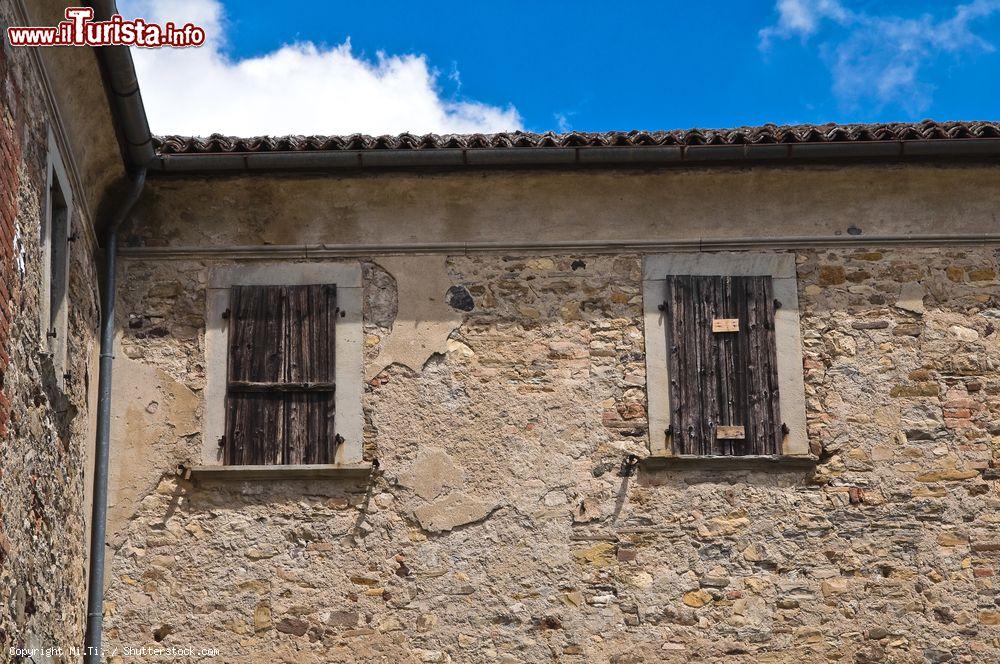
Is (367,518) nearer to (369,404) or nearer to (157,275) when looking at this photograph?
(369,404)

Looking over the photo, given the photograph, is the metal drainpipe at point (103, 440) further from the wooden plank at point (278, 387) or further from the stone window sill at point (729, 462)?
the stone window sill at point (729, 462)

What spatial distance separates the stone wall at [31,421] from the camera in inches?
278

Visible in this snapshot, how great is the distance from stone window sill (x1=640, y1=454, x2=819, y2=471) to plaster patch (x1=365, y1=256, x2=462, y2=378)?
1.58 metres

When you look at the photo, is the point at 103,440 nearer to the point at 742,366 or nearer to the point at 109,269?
the point at 109,269

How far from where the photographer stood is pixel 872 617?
919 cm

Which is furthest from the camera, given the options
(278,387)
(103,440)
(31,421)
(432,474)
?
(278,387)

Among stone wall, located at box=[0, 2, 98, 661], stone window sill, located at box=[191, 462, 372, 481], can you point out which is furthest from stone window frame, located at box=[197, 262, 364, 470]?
stone wall, located at box=[0, 2, 98, 661]

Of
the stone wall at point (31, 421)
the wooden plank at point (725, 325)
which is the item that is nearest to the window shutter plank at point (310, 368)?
the stone wall at point (31, 421)

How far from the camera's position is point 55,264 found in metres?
8.51

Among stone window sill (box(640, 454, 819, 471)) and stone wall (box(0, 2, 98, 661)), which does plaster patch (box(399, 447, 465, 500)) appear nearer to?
stone window sill (box(640, 454, 819, 471))

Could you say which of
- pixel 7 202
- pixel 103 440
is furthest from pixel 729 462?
pixel 7 202

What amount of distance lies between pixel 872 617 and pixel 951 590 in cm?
53

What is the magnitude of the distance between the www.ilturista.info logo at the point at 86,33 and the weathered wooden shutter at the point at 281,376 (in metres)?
2.15

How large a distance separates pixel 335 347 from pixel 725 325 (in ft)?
8.37
